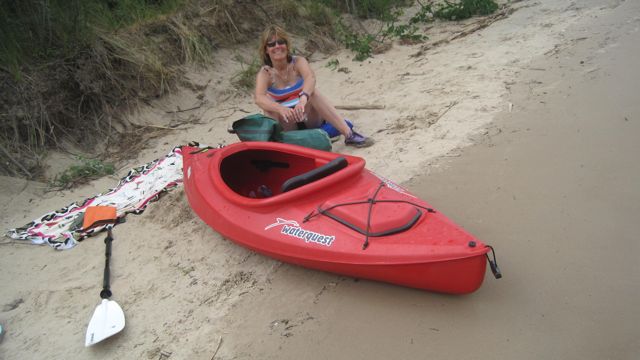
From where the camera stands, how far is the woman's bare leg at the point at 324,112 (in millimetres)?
3877

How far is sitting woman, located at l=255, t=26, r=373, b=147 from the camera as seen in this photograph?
3588mm

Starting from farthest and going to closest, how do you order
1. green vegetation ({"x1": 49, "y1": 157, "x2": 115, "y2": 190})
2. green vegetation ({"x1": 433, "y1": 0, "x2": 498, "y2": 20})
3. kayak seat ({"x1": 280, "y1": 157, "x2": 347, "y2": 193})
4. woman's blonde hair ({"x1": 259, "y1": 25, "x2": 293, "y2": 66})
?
green vegetation ({"x1": 433, "y1": 0, "x2": 498, "y2": 20})
green vegetation ({"x1": 49, "y1": 157, "x2": 115, "y2": 190})
woman's blonde hair ({"x1": 259, "y1": 25, "x2": 293, "y2": 66})
kayak seat ({"x1": 280, "y1": 157, "x2": 347, "y2": 193})

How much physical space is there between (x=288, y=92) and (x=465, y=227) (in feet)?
6.21

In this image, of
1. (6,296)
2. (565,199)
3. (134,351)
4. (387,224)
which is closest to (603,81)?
(565,199)

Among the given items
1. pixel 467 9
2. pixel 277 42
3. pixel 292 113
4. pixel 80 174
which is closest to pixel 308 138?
pixel 292 113

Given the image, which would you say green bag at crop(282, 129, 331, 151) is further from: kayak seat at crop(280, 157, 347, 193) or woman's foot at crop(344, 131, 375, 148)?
kayak seat at crop(280, 157, 347, 193)

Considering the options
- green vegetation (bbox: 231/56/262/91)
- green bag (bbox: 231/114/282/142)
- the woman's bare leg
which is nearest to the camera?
green bag (bbox: 231/114/282/142)

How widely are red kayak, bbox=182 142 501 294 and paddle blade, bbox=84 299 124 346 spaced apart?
73cm

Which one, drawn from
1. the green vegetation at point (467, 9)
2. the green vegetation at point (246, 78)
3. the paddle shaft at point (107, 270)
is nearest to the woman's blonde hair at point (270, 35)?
the paddle shaft at point (107, 270)

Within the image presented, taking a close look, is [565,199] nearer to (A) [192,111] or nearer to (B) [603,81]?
(B) [603,81]

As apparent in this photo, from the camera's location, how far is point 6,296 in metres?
2.94

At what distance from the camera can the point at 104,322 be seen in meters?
2.42

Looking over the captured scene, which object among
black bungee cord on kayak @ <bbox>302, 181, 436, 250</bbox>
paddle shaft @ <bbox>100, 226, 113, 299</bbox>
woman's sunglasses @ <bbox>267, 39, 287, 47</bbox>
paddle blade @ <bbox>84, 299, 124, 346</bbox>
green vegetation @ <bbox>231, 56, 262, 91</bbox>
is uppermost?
woman's sunglasses @ <bbox>267, 39, 287, 47</bbox>

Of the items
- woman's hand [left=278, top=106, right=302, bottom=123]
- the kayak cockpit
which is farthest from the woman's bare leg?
the kayak cockpit
